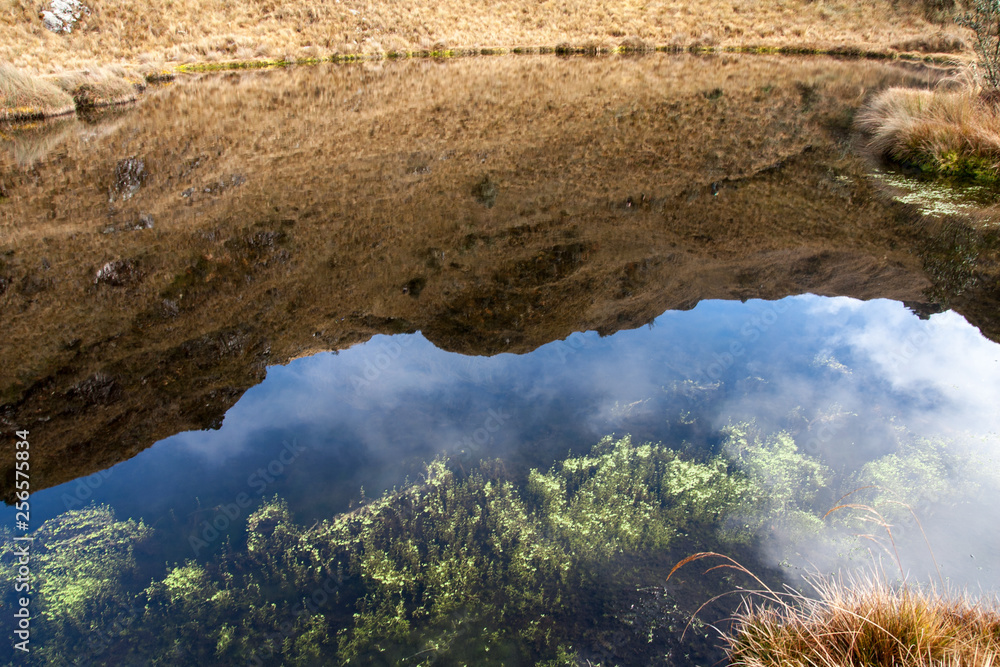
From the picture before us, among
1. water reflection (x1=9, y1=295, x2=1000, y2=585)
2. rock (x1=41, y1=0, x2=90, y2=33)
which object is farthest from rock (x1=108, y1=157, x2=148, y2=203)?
rock (x1=41, y1=0, x2=90, y2=33)

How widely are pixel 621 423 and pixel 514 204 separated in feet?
28.5

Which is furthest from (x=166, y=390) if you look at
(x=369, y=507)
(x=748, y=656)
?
(x=748, y=656)

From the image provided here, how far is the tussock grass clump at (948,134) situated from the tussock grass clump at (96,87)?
33.2m

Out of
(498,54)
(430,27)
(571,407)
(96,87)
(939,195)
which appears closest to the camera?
(571,407)

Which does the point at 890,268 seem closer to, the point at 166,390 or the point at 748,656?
the point at 748,656

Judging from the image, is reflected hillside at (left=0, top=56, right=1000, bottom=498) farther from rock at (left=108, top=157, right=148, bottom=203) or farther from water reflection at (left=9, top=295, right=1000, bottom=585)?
water reflection at (left=9, top=295, right=1000, bottom=585)

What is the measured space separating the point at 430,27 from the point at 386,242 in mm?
46870

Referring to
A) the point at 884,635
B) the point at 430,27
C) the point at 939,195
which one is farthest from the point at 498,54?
the point at 884,635

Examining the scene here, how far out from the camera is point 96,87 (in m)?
25.5

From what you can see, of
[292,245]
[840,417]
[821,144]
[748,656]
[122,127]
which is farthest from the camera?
[122,127]

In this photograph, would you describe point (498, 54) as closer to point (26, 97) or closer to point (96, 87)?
point (96, 87)

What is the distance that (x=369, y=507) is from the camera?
5.87 m

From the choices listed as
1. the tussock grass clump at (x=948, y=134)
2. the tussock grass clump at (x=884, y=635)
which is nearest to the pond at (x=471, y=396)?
the tussock grass clump at (x=884, y=635)

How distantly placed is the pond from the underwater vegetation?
3 centimetres
